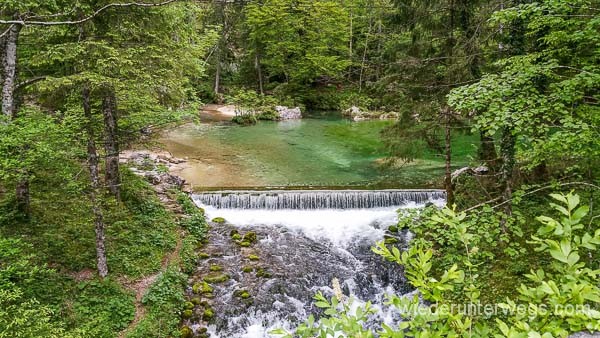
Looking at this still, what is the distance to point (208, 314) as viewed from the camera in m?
8.11

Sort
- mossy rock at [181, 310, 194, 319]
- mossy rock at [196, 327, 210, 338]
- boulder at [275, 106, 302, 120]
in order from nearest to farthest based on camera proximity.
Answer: mossy rock at [196, 327, 210, 338], mossy rock at [181, 310, 194, 319], boulder at [275, 106, 302, 120]

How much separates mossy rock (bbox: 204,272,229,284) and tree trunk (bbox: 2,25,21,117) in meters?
5.37

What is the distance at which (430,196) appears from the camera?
13406 millimetres

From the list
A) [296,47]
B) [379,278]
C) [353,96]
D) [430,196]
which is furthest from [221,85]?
[379,278]

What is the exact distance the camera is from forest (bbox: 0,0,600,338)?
4.71 meters

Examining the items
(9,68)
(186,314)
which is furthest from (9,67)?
(186,314)

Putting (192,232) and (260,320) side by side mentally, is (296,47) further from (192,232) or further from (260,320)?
(260,320)

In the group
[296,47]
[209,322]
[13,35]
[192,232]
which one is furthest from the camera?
[296,47]

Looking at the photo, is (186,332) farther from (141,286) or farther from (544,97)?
(544,97)

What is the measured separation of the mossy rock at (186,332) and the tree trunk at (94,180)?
6.87 feet

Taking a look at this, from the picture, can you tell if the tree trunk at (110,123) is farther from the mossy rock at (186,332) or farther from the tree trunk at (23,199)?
the mossy rock at (186,332)

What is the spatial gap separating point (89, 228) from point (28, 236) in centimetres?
124

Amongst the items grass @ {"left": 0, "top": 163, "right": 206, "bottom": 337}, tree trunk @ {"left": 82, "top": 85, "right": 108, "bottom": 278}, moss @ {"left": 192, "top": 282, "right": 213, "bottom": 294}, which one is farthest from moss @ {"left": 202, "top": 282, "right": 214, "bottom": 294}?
tree trunk @ {"left": 82, "top": 85, "right": 108, "bottom": 278}

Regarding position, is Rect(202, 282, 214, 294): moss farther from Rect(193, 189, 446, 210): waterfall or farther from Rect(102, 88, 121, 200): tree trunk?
Rect(193, 189, 446, 210): waterfall
